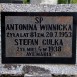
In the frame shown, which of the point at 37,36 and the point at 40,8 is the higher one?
the point at 40,8

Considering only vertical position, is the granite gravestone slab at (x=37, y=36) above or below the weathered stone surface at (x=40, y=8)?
below

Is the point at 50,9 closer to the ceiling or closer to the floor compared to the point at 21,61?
closer to the ceiling

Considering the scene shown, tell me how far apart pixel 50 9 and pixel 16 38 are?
63cm

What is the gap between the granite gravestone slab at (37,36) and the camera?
537 centimetres

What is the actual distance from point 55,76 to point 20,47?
2.17ft

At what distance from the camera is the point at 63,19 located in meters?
5.37

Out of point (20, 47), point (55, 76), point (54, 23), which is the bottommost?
point (55, 76)

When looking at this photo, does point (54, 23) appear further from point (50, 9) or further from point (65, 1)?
point (65, 1)

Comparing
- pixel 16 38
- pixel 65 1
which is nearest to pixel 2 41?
pixel 16 38

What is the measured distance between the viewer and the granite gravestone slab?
5.37 metres

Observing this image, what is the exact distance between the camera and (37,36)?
5.39 metres

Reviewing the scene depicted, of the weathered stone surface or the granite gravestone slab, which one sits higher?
the weathered stone surface

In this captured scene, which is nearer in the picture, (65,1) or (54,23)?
(54,23)

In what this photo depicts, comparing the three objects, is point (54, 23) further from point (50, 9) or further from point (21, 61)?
point (21, 61)
